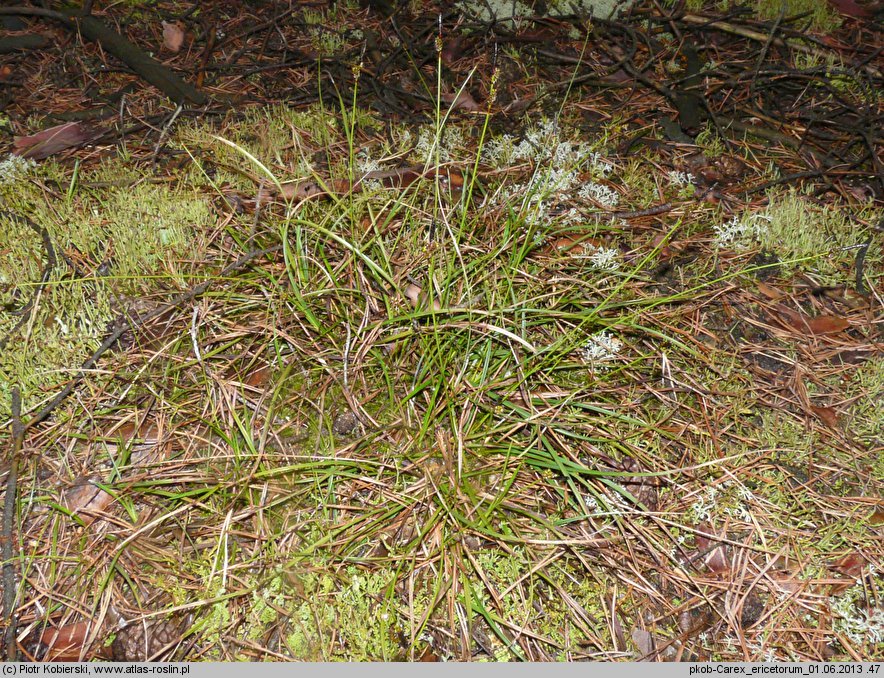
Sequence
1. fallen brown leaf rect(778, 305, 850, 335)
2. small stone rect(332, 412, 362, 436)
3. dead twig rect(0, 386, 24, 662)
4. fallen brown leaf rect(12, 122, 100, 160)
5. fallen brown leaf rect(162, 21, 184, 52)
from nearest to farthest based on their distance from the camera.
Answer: dead twig rect(0, 386, 24, 662)
small stone rect(332, 412, 362, 436)
fallen brown leaf rect(778, 305, 850, 335)
fallen brown leaf rect(12, 122, 100, 160)
fallen brown leaf rect(162, 21, 184, 52)

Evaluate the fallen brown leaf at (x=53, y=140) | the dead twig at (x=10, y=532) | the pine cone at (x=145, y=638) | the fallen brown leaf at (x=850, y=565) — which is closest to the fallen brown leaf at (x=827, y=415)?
the fallen brown leaf at (x=850, y=565)

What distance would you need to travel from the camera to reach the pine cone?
5.66 feet

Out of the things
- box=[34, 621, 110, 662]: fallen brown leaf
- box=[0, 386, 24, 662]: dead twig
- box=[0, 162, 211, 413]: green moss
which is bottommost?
box=[34, 621, 110, 662]: fallen brown leaf

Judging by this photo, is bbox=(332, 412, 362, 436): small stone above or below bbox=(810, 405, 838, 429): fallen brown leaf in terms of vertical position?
below

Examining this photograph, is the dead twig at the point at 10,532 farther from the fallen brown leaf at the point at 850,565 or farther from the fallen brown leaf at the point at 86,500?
the fallen brown leaf at the point at 850,565

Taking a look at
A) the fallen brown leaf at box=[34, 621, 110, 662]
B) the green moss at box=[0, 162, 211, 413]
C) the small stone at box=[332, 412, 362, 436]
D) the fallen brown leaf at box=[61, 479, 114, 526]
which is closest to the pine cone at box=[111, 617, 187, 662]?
the fallen brown leaf at box=[34, 621, 110, 662]

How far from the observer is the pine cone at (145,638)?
5.66 ft

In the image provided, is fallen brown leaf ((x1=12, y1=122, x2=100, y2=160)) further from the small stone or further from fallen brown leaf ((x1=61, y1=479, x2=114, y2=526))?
the small stone

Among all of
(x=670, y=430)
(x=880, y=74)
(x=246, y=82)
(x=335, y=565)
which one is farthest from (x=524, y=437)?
(x=880, y=74)

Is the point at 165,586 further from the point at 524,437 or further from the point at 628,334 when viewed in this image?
the point at 628,334

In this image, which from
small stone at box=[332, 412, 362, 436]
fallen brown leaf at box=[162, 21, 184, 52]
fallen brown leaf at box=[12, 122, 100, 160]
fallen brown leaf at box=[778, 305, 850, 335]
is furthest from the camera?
fallen brown leaf at box=[162, 21, 184, 52]

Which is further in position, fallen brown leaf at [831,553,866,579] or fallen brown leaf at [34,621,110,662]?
fallen brown leaf at [831,553,866,579]

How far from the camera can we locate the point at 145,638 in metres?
1.73

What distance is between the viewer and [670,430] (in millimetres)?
2170
